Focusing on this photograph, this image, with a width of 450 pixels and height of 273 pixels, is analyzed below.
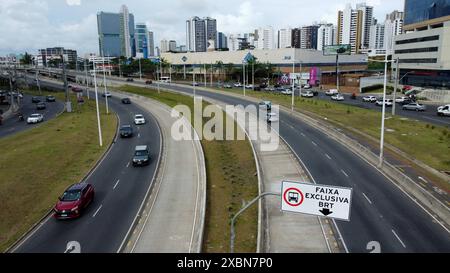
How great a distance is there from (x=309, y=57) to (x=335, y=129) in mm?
104444

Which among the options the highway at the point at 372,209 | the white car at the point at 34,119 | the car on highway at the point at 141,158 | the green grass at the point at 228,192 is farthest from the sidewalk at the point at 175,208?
the white car at the point at 34,119

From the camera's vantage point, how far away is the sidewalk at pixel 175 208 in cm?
2089

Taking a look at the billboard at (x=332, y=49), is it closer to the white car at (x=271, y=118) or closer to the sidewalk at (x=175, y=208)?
the white car at (x=271, y=118)

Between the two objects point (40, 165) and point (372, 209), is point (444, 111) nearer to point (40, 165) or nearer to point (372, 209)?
point (372, 209)

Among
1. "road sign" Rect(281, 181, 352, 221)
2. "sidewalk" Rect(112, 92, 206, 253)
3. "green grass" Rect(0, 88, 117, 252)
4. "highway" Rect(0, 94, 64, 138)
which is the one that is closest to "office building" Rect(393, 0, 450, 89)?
"sidewalk" Rect(112, 92, 206, 253)

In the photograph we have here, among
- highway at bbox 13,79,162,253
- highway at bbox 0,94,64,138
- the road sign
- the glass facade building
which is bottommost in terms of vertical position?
highway at bbox 13,79,162,253

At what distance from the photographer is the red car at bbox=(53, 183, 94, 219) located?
953 inches

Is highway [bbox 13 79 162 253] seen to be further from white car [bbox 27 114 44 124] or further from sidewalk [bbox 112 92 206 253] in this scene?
white car [bbox 27 114 44 124]

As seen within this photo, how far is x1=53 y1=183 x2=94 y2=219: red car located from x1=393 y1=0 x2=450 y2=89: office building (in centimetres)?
9080

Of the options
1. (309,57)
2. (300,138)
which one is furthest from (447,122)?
(309,57)

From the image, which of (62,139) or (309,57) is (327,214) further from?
(309,57)

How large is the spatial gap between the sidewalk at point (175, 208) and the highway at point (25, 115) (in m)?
27.4

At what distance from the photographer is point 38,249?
20750 mm

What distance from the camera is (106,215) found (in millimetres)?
24953
